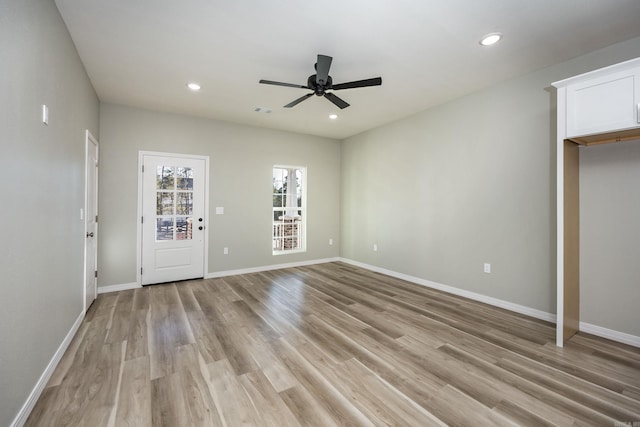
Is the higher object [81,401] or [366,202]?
[366,202]

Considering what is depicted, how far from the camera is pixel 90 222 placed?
3.52 meters

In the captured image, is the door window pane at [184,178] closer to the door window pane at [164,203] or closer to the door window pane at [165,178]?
the door window pane at [165,178]

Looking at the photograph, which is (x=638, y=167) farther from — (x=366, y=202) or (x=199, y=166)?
(x=199, y=166)

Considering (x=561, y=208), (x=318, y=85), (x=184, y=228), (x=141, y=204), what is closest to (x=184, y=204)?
(x=184, y=228)

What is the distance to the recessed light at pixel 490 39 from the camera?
2.53 meters

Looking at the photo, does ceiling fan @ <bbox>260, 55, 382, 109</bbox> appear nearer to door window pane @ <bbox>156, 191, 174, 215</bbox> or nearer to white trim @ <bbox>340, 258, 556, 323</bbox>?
door window pane @ <bbox>156, 191, 174, 215</bbox>

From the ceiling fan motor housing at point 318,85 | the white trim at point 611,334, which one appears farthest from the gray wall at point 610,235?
the ceiling fan motor housing at point 318,85

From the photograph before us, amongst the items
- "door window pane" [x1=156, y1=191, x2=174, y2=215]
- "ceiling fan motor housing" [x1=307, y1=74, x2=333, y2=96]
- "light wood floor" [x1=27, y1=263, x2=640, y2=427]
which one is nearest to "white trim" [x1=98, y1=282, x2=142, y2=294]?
"light wood floor" [x1=27, y1=263, x2=640, y2=427]

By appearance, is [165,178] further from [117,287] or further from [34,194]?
[34,194]

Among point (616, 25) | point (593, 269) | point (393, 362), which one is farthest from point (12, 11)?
point (593, 269)

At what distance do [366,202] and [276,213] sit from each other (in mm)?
1905

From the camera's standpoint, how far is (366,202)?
227 inches

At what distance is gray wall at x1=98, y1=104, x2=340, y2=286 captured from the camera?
4.24 m

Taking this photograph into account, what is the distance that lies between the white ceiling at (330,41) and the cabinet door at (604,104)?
1.67 ft
